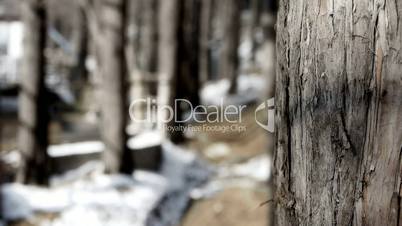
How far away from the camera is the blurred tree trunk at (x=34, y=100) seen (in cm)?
762

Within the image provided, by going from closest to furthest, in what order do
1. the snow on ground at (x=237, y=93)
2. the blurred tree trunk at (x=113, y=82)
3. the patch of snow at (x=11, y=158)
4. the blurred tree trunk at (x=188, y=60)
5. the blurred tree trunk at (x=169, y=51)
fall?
1. the blurred tree trunk at (x=113, y=82)
2. the patch of snow at (x=11, y=158)
3. the blurred tree trunk at (x=169, y=51)
4. the blurred tree trunk at (x=188, y=60)
5. the snow on ground at (x=237, y=93)

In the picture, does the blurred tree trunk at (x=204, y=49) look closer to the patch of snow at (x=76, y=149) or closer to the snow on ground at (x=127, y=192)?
the snow on ground at (x=127, y=192)

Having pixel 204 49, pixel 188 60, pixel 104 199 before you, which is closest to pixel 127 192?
pixel 104 199

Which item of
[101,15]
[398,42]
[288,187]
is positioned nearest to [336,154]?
[288,187]

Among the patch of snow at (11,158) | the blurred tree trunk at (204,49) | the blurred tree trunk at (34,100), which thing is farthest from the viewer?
the blurred tree trunk at (204,49)

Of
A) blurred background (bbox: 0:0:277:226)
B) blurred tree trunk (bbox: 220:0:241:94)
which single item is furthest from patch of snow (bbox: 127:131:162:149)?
blurred tree trunk (bbox: 220:0:241:94)

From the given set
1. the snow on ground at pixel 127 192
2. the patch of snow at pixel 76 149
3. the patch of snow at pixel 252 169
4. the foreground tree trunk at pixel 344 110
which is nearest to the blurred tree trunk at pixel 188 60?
the patch of snow at pixel 252 169

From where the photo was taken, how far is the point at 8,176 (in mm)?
8398

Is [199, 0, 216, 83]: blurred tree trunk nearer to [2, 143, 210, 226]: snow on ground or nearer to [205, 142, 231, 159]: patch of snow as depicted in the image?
[205, 142, 231, 159]: patch of snow

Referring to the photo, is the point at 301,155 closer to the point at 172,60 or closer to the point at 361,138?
the point at 361,138

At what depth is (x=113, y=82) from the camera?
8320 mm

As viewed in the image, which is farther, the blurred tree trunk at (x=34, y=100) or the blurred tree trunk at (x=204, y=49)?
the blurred tree trunk at (x=204, y=49)

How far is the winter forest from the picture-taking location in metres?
1.18

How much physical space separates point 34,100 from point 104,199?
73.1 inches
